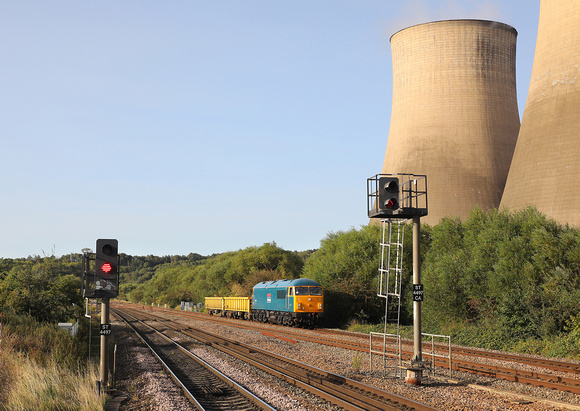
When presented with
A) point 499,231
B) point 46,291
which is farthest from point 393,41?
point 46,291

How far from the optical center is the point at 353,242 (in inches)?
1665

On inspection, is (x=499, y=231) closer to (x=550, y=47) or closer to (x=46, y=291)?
(x=550, y=47)

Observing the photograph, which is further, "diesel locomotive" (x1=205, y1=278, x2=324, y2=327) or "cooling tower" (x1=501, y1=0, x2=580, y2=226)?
"diesel locomotive" (x1=205, y1=278, x2=324, y2=327)

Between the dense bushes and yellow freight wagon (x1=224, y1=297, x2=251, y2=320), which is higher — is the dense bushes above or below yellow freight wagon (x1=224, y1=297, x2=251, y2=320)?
above

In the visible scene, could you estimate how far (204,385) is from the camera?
13766 mm

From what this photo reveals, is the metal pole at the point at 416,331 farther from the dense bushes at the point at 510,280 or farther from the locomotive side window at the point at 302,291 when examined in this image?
the locomotive side window at the point at 302,291

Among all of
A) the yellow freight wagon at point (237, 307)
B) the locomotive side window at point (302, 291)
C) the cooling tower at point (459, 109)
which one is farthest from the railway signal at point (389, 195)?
the yellow freight wagon at point (237, 307)

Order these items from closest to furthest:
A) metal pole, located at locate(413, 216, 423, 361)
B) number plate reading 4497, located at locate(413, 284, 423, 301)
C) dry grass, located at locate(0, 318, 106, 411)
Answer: dry grass, located at locate(0, 318, 106, 411) < number plate reading 4497, located at locate(413, 284, 423, 301) < metal pole, located at locate(413, 216, 423, 361)

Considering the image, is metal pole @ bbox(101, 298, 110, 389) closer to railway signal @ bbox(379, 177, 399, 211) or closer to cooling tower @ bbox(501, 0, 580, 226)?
railway signal @ bbox(379, 177, 399, 211)

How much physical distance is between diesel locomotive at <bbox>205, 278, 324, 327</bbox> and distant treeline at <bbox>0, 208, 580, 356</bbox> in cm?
367

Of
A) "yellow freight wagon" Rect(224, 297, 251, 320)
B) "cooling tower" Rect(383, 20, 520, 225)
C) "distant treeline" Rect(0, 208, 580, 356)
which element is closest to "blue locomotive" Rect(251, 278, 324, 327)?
"distant treeline" Rect(0, 208, 580, 356)

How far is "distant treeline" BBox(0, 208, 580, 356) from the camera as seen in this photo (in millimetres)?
23406

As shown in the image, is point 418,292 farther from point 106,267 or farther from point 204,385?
point 106,267

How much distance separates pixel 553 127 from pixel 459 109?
37.8ft
